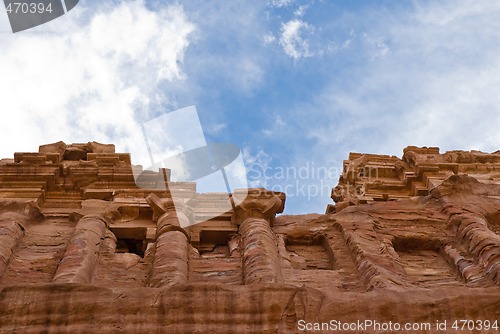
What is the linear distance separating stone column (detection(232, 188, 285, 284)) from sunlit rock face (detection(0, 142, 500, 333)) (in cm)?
3

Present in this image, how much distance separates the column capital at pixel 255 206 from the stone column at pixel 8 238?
166 inches

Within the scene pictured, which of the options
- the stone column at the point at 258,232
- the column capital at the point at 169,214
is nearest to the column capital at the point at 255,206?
the stone column at the point at 258,232

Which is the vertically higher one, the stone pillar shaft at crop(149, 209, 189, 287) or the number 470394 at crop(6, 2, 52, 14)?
the number 470394 at crop(6, 2, 52, 14)

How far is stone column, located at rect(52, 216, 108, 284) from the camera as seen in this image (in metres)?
13.3

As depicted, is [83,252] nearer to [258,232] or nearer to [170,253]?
[170,253]

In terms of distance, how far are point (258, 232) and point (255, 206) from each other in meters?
1.34

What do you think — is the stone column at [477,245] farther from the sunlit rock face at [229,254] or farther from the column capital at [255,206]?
the column capital at [255,206]

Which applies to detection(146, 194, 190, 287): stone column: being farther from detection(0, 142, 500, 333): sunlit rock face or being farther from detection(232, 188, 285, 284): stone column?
detection(232, 188, 285, 284): stone column

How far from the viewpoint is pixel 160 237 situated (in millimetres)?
15523

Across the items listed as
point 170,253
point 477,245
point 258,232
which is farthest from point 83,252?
point 477,245

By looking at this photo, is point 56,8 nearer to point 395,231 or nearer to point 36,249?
point 36,249

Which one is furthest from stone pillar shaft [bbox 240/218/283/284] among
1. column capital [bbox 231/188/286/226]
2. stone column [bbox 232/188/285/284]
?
column capital [bbox 231/188/286/226]

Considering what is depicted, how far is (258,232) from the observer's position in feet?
51.6

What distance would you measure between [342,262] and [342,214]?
98.1 inches
